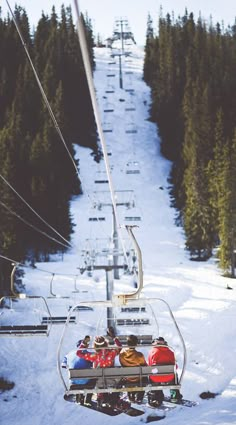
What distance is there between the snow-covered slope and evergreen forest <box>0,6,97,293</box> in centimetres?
211

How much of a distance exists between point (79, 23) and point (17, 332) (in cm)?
969

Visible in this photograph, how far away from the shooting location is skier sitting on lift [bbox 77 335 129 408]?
8000mm

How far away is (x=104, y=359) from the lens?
8289 millimetres

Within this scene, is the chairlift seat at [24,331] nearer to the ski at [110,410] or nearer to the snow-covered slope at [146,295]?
the ski at [110,410]

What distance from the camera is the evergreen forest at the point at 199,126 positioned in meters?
35.1

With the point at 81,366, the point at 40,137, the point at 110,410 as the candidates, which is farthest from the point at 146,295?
the point at 40,137

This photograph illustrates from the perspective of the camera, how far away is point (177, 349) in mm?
22641

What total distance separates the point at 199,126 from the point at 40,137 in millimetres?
14408

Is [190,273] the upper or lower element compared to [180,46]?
lower

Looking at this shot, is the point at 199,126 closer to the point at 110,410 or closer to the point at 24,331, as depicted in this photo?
the point at 24,331

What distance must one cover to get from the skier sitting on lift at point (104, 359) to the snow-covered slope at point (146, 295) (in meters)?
8.33

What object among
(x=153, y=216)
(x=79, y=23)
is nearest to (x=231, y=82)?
(x=153, y=216)

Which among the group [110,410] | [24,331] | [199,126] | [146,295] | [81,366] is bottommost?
[146,295]

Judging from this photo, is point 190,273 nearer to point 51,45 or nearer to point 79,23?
point 79,23
